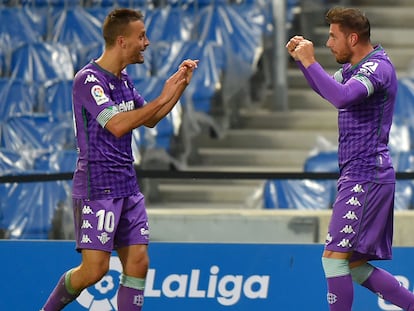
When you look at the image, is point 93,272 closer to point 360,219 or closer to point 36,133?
point 360,219

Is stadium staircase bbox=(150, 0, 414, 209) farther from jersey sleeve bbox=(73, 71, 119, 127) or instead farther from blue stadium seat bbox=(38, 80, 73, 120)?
jersey sleeve bbox=(73, 71, 119, 127)

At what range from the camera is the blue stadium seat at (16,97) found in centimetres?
1165

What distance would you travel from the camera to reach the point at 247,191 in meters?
11.3

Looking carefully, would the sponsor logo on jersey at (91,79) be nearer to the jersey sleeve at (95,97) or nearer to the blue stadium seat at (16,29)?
the jersey sleeve at (95,97)

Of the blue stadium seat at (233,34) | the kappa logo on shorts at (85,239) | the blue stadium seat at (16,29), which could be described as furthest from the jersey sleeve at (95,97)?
the blue stadium seat at (16,29)

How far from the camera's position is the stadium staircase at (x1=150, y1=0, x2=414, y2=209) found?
1140cm

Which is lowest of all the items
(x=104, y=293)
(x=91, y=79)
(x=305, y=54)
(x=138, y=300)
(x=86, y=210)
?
(x=104, y=293)

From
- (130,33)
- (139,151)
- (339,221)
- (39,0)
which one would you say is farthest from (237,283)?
(39,0)

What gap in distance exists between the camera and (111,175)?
6906 millimetres

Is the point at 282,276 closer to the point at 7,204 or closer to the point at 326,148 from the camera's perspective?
the point at 7,204

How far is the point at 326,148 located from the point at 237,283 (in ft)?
11.0

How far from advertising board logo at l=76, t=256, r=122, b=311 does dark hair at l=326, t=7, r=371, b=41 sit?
2057 millimetres

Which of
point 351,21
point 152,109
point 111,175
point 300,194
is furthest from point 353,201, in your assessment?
point 300,194

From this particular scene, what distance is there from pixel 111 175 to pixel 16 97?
4.94m
